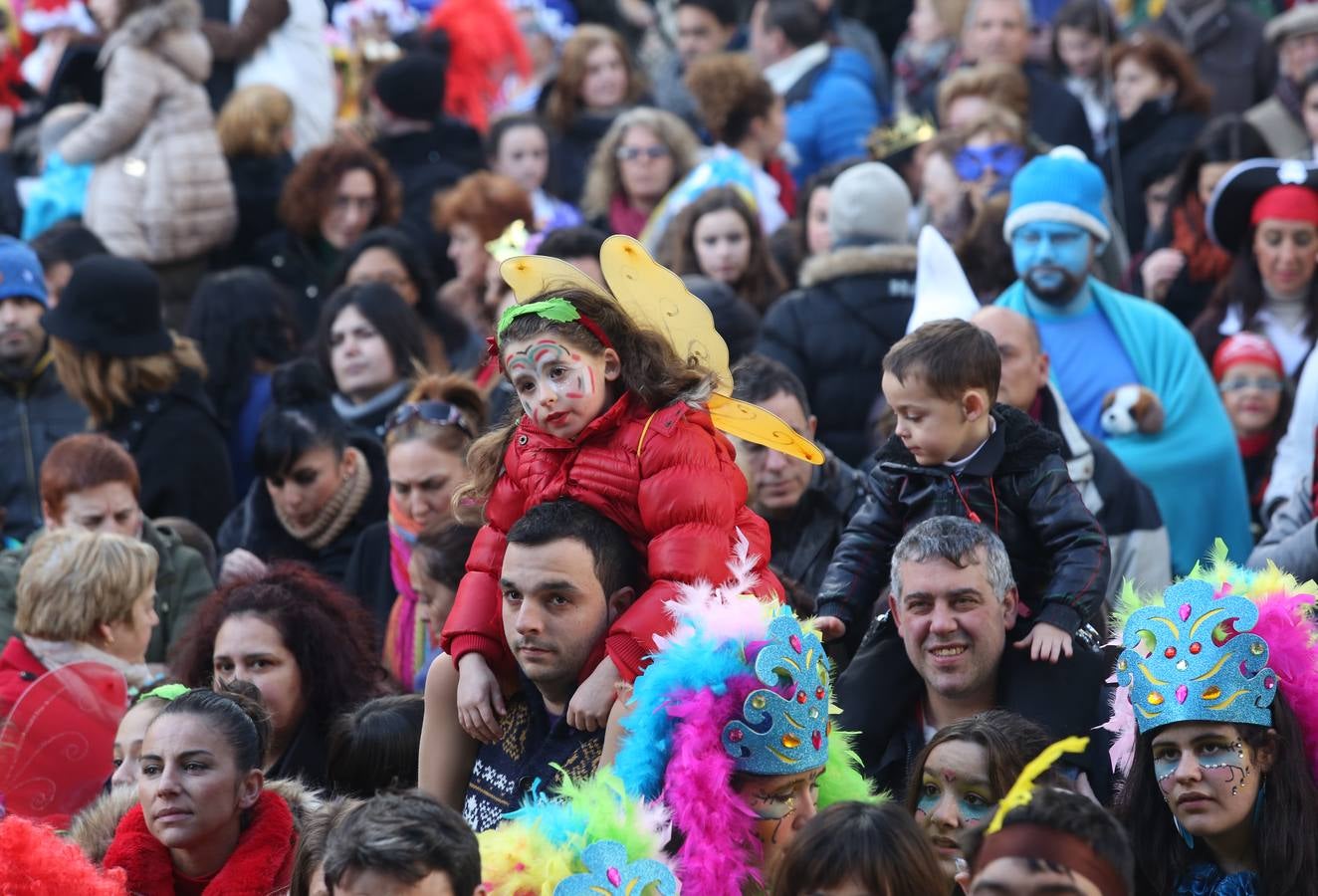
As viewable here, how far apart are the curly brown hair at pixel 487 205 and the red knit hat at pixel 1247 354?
3.41 metres

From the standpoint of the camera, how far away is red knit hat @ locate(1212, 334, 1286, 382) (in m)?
8.10

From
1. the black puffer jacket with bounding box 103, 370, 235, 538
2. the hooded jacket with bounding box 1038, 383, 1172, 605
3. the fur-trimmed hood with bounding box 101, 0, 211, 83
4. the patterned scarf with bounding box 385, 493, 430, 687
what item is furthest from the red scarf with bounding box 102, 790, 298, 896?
the fur-trimmed hood with bounding box 101, 0, 211, 83

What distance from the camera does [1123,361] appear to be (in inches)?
295

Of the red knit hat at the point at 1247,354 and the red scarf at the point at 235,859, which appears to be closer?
the red scarf at the point at 235,859

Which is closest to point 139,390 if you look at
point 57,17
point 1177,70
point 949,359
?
point 949,359

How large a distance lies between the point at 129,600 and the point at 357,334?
2.37 m

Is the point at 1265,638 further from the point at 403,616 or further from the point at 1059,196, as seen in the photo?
the point at 403,616

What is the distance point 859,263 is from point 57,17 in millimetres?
6137

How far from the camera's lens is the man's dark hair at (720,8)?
12.1m

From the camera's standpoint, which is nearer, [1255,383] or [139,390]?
[1255,383]

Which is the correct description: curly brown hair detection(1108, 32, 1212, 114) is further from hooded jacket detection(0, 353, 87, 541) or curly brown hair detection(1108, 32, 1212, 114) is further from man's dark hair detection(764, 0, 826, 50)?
hooded jacket detection(0, 353, 87, 541)

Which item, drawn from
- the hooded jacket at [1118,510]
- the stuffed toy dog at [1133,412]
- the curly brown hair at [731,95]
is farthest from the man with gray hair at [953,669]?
the curly brown hair at [731,95]

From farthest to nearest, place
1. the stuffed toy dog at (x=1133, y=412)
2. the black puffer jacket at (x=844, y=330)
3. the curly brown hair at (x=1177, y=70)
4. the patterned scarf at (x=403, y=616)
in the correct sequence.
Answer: the curly brown hair at (x=1177, y=70) < the black puffer jacket at (x=844, y=330) < the stuffed toy dog at (x=1133, y=412) < the patterned scarf at (x=403, y=616)

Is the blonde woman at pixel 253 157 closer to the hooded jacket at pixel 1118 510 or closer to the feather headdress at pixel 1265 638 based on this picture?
the hooded jacket at pixel 1118 510
